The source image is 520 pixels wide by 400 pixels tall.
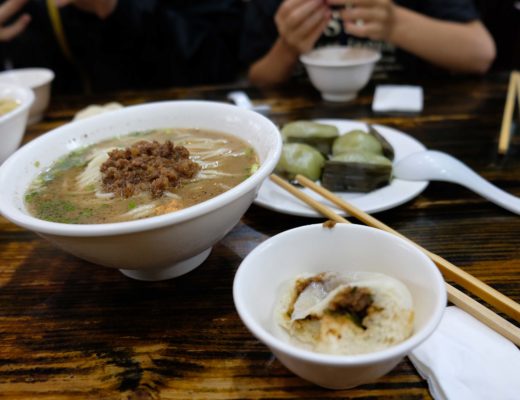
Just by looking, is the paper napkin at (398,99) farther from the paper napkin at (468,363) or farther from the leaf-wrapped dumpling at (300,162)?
the paper napkin at (468,363)

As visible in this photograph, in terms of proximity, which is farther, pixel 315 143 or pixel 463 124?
pixel 463 124

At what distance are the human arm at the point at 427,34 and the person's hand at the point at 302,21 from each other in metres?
0.15

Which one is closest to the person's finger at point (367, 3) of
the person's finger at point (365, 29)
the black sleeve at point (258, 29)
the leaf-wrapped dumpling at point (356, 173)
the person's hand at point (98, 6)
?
the person's finger at point (365, 29)

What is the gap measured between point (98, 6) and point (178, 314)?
304cm

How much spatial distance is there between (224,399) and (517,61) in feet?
14.4

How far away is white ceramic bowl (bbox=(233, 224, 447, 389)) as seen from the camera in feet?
2.45

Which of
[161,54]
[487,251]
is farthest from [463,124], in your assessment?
[161,54]

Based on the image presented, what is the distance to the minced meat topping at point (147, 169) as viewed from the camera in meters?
1.21

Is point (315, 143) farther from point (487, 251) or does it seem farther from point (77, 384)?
point (77, 384)

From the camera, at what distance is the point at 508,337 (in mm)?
928

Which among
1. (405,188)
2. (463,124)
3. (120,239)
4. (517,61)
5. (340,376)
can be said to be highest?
(120,239)

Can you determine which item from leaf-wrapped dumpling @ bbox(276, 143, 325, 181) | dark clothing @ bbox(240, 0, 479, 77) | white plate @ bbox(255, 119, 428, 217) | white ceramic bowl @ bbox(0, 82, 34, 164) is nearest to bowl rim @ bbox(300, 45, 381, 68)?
dark clothing @ bbox(240, 0, 479, 77)

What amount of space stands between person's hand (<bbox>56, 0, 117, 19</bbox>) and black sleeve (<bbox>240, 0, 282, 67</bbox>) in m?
1.03

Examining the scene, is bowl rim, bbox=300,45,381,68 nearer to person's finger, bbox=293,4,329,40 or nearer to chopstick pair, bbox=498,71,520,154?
person's finger, bbox=293,4,329,40
